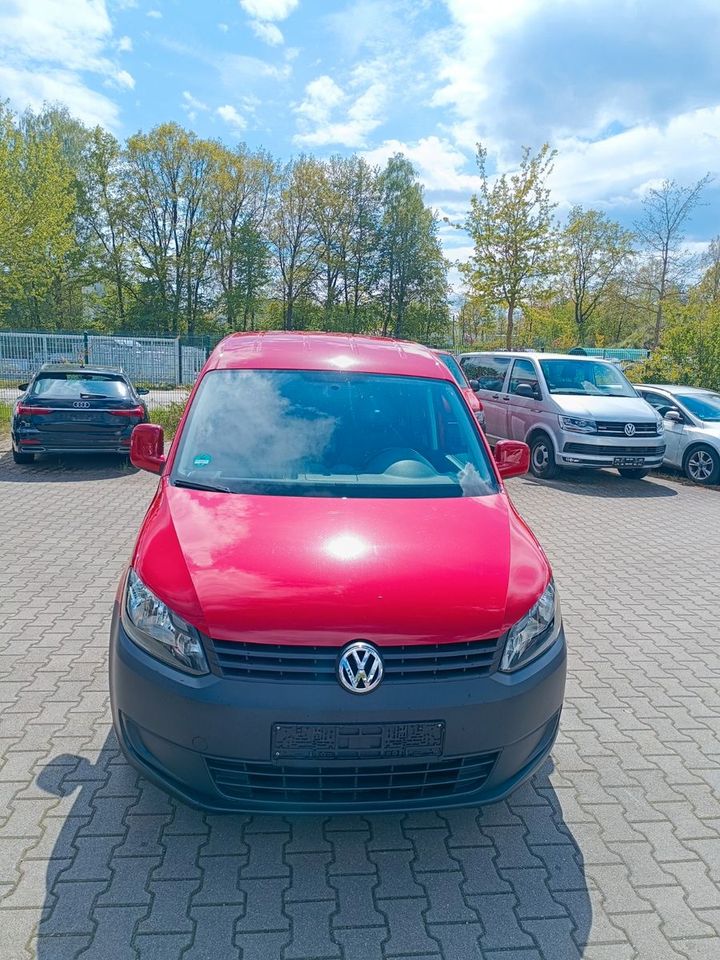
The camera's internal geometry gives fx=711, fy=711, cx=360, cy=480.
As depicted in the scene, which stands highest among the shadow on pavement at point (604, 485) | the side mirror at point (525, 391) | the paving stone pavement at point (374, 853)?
the side mirror at point (525, 391)

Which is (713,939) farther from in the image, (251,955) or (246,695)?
(246,695)

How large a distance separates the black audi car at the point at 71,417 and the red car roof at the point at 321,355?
658cm

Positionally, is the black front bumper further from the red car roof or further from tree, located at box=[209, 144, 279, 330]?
tree, located at box=[209, 144, 279, 330]

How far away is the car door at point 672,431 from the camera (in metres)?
12.5

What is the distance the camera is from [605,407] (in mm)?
11477

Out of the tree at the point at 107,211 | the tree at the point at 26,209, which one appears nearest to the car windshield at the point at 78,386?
the tree at the point at 26,209

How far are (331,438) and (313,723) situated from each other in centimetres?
173

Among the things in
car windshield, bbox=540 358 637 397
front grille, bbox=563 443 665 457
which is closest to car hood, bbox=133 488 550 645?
front grille, bbox=563 443 665 457

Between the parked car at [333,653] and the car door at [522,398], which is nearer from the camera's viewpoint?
the parked car at [333,653]

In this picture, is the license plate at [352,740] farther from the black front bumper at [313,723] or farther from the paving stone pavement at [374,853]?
the paving stone pavement at [374,853]

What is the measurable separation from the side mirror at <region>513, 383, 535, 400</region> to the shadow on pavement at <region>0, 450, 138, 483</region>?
6.62m

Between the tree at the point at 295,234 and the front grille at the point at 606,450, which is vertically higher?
the tree at the point at 295,234

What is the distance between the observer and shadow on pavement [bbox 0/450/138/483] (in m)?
10.4

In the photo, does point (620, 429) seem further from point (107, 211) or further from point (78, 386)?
point (107, 211)
